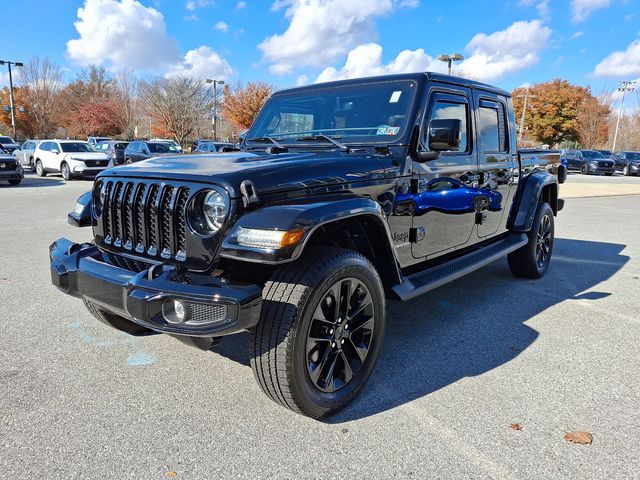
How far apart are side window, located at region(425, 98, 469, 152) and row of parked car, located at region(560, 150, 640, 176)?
1146 inches

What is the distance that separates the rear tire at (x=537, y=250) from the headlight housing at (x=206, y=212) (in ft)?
12.8

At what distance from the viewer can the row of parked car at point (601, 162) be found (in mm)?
30031

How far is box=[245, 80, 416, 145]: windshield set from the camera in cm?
340

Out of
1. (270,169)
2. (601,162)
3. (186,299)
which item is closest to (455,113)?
(270,169)

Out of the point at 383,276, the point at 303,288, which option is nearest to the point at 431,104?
the point at 383,276

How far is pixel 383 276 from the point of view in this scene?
3.14 meters

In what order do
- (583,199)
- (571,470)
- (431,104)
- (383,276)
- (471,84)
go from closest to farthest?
(571,470) → (383,276) → (431,104) → (471,84) → (583,199)

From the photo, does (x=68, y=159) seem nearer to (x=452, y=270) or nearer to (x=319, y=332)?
(x=452, y=270)

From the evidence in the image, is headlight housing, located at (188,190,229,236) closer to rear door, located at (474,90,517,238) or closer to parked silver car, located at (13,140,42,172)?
rear door, located at (474,90,517,238)

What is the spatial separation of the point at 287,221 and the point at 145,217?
0.93 m

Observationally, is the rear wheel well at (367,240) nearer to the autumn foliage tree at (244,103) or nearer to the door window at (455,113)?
the door window at (455,113)

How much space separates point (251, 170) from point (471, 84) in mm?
2561

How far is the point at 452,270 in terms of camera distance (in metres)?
3.71

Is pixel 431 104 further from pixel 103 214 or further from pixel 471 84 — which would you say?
pixel 103 214
